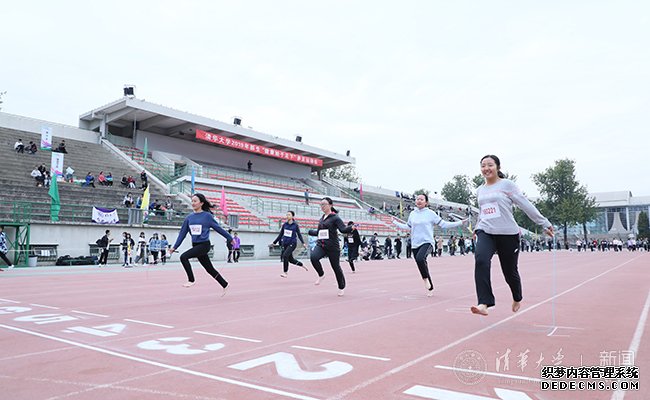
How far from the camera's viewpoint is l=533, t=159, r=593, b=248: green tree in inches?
3391

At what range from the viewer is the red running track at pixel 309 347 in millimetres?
3219

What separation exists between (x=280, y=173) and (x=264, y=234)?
2437cm

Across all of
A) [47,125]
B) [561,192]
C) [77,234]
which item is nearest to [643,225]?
[561,192]

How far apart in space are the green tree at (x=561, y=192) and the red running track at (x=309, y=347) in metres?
87.4

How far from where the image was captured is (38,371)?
370cm

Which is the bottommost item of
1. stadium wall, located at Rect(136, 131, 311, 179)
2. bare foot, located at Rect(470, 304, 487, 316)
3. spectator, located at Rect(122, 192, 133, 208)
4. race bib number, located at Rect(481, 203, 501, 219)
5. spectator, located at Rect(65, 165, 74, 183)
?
bare foot, located at Rect(470, 304, 487, 316)

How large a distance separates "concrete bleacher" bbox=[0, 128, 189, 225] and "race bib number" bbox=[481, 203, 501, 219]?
801 inches

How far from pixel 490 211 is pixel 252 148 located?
143ft

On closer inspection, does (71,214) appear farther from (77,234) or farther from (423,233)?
(423,233)

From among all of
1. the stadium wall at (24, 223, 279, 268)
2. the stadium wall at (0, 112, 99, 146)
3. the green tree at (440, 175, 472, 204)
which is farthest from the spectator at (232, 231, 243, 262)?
the green tree at (440, 175, 472, 204)

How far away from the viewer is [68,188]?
2512cm

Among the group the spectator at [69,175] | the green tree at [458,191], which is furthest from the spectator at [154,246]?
the green tree at [458,191]

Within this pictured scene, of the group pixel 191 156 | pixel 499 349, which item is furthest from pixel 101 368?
pixel 191 156

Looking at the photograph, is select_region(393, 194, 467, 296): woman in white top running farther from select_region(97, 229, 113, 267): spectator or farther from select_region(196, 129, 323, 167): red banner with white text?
select_region(196, 129, 323, 167): red banner with white text
